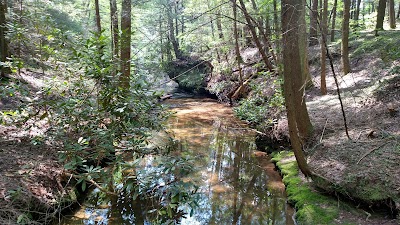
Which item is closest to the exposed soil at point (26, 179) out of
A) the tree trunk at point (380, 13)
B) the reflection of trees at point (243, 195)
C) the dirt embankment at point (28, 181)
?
the dirt embankment at point (28, 181)

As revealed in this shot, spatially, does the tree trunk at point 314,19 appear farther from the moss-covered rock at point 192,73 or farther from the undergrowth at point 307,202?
the moss-covered rock at point 192,73

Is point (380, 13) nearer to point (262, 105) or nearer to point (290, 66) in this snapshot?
point (262, 105)

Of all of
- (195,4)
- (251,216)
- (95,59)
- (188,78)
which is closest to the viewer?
(95,59)

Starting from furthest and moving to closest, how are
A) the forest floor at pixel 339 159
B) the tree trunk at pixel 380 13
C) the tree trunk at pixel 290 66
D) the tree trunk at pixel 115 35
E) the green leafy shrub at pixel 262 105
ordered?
the tree trunk at pixel 380 13 → the green leafy shrub at pixel 262 105 → the tree trunk at pixel 115 35 → the tree trunk at pixel 290 66 → the forest floor at pixel 339 159

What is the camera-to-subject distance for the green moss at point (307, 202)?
4918mm

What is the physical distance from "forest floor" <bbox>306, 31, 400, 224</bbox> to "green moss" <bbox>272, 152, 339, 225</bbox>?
28 centimetres

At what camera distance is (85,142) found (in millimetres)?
4352

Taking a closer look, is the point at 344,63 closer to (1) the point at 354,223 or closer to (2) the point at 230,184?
(2) the point at 230,184

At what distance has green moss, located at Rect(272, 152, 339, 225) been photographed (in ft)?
16.1

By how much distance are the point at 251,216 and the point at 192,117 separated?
403 inches

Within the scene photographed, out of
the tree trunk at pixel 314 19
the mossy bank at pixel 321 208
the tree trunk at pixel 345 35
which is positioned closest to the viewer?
the mossy bank at pixel 321 208

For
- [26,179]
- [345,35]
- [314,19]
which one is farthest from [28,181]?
[345,35]

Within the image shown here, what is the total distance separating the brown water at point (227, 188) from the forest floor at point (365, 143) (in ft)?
3.86

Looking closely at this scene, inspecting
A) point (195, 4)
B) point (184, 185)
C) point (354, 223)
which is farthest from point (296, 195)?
point (195, 4)
